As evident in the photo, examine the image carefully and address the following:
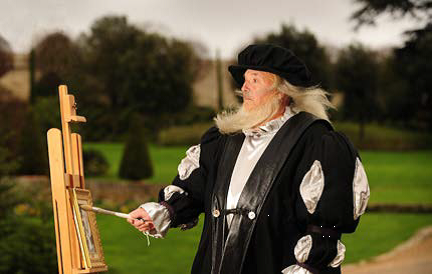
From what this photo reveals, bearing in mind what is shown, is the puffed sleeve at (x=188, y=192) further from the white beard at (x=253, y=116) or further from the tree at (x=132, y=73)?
the tree at (x=132, y=73)

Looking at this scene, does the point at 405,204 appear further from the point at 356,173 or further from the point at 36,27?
the point at 356,173

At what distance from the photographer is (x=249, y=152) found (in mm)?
3029

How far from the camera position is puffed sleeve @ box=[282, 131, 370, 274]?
2.79 metres

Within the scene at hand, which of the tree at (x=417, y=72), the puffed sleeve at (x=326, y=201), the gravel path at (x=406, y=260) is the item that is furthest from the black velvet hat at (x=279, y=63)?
the tree at (x=417, y=72)

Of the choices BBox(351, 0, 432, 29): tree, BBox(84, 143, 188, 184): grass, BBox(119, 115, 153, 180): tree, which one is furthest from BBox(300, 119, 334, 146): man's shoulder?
BBox(351, 0, 432, 29): tree

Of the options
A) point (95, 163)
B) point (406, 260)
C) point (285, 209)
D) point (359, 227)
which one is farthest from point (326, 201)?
point (406, 260)

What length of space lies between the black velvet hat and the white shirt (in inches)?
5.4

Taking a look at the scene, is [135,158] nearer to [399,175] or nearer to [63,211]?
[399,175]

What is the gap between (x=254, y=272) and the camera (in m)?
2.90

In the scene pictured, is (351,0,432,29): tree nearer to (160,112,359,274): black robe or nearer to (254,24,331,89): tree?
(254,24,331,89): tree

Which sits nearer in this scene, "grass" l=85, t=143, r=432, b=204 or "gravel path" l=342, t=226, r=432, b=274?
"gravel path" l=342, t=226, r=432, b=274

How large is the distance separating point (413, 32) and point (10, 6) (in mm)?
4628

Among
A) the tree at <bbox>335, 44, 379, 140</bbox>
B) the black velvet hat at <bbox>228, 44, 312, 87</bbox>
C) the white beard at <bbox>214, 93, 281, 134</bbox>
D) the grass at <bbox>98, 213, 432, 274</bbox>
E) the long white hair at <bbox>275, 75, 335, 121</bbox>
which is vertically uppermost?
the black velvet hat at <bbox>228, 44, 312, 87</bbox>

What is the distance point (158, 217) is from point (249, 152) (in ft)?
1.35
